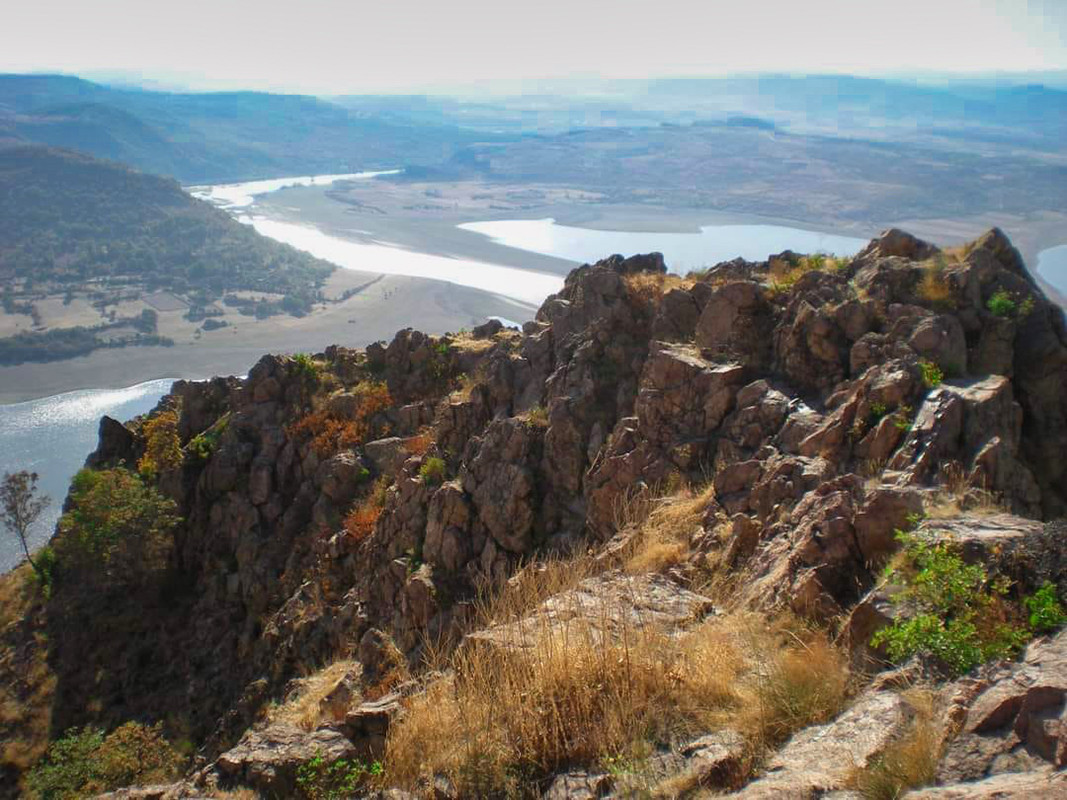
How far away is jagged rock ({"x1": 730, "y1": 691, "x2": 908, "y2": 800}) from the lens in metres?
3.74

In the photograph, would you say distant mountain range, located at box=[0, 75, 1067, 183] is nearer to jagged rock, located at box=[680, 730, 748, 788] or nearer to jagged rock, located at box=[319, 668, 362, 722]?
jagged rock, located at box=[319, 668, 362, 722]

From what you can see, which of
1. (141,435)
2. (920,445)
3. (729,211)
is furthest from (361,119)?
(920,445)

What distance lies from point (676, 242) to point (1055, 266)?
26.5 metres

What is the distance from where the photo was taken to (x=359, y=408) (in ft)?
52.1

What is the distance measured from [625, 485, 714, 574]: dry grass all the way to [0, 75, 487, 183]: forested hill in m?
147

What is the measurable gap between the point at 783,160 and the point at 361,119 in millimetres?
122014

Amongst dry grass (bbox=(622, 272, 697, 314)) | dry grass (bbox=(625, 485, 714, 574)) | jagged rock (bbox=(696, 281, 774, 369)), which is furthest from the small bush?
jagged rock (bbox=(696, 281, 774, 369))

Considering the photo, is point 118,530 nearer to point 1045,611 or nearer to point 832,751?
point 832,751

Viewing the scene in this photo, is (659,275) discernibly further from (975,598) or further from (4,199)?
(4,199)

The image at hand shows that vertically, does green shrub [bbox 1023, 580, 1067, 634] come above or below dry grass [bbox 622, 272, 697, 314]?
below

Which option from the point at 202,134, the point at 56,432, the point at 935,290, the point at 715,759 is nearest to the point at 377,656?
the point at 715,759

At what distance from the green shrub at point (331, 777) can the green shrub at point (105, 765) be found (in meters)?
6.71

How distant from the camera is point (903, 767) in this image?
3.59 meters

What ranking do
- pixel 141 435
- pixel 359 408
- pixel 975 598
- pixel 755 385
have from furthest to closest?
pixel 141 435, pixel 359 408, pixel 755 385, pixel 975 598
